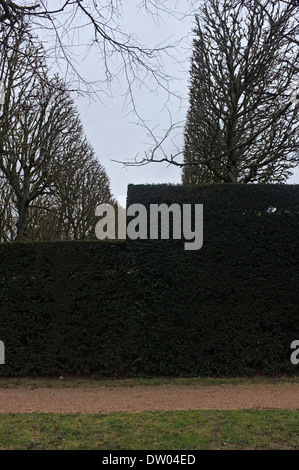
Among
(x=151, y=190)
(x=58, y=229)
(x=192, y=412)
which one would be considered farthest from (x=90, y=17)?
(x=58, y=229)

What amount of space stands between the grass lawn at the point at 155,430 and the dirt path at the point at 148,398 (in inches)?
20.6

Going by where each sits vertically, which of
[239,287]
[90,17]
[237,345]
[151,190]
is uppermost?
[90,17]

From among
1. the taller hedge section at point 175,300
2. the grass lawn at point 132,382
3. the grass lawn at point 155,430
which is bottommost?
the grass lawn at point 132,382

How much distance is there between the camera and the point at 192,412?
208 inches

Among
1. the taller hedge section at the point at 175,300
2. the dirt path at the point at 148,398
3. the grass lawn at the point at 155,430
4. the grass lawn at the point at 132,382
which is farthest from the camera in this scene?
the taller hedge section at the point at 175,300

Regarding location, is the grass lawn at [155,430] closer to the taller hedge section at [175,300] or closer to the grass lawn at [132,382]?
the grass lawn at [132,382]

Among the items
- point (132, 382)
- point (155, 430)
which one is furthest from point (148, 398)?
point (155, 430)

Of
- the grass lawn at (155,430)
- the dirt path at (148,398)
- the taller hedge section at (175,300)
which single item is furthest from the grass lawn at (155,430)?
the taller hedge section at (175,300)

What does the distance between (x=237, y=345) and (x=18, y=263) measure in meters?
4.87

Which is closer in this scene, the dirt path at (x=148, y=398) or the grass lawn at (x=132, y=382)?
the dirt path at (x=148, y=398)

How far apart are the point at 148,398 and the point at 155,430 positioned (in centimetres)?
198

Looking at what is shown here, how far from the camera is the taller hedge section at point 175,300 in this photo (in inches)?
303

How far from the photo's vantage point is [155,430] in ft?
14.7
